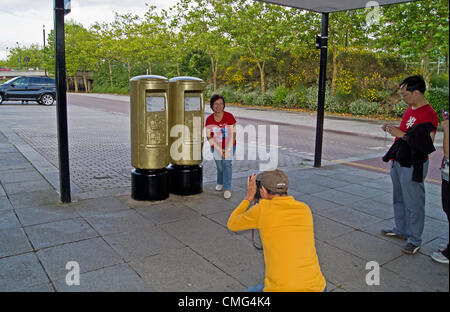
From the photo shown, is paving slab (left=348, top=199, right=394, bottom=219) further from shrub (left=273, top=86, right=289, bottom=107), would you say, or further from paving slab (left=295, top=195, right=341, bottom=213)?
shrub (left=273, top=86, right=289, bottom=107)

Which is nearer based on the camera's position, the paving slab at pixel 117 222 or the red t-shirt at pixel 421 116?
the red t-shirt at pixel 421 116

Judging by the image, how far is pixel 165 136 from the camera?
5688mm

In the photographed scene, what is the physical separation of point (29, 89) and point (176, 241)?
76.2 ft

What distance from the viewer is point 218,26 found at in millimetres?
31531

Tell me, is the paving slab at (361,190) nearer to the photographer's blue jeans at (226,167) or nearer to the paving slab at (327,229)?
the paving slab at (327,229)

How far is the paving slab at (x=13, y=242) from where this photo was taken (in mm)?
3922

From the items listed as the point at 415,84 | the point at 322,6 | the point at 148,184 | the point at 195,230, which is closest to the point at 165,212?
the point at 148,184

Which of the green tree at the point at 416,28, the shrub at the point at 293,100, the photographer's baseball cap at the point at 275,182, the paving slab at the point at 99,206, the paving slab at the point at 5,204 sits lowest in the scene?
the paving slab at the point at 99,206

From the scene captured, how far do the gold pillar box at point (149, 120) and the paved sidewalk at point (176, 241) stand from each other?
2.15ft

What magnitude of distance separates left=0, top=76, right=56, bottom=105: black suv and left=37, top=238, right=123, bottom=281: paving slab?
21.9 meters

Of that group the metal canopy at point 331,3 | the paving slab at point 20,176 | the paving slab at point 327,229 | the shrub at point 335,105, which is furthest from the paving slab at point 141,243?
the shrub at point 335,105

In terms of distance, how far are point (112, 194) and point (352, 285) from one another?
390 centimetres

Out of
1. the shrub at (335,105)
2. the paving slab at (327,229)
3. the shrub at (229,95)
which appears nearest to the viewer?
the paving slab at (327,229)
